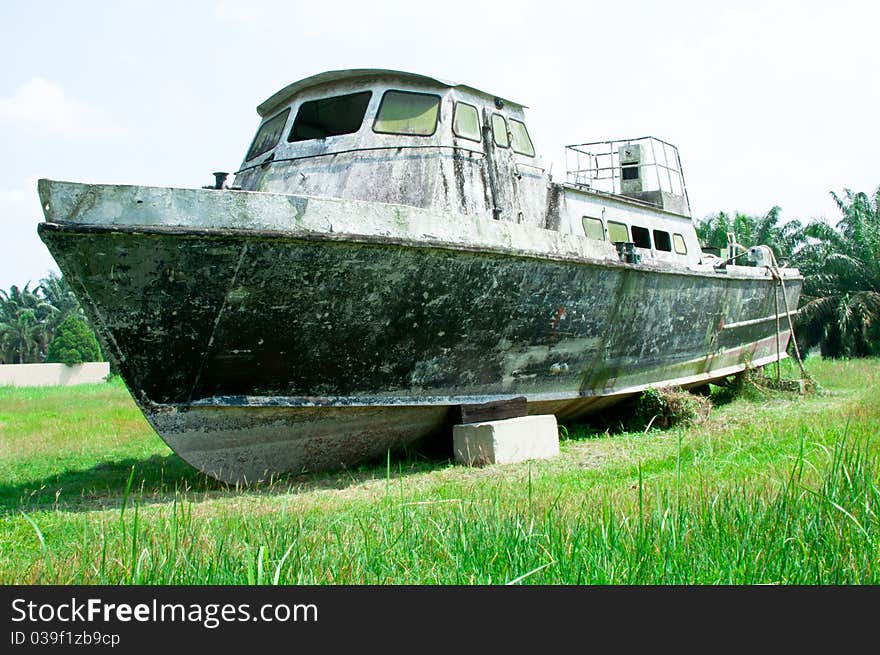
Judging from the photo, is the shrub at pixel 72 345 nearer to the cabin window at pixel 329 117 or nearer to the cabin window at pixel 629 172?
the cabin window at pixel 629 172

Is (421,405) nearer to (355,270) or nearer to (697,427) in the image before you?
(355,270)

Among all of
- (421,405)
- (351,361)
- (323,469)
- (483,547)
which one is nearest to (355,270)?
(351,361)

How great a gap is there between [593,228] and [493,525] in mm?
5899

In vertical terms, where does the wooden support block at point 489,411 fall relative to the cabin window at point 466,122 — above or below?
below

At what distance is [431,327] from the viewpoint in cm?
644

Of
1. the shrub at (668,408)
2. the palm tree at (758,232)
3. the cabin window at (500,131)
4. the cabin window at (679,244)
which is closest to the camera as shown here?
the cabin window at (500,131)

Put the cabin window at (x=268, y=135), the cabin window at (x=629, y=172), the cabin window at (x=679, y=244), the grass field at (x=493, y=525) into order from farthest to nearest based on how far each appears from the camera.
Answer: the cabin window at (x=629, y=172), the cabin window at (x=679, y=244), the cabin window at (x=268, y=135), the grass field at (x=493, y=525)

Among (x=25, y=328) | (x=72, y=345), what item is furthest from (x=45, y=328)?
(x=72, y=345)

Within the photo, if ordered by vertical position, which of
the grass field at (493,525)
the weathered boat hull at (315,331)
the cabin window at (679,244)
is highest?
the cabin window at (679,244)

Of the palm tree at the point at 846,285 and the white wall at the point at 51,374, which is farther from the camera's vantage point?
the white wall at the point at 51,374

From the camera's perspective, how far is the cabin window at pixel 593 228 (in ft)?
28.5

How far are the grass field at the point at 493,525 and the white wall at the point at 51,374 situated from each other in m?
31.0

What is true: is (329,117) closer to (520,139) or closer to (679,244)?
(520,139)

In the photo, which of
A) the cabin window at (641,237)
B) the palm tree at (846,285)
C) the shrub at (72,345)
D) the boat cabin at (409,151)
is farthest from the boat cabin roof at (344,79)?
the shrub at (72,345)
